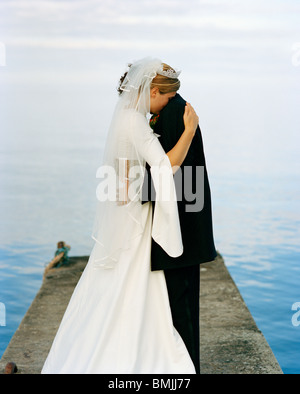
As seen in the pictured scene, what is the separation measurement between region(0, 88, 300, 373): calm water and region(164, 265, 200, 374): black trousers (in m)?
1.93

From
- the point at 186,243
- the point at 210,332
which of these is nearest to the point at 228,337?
the point at 210,332

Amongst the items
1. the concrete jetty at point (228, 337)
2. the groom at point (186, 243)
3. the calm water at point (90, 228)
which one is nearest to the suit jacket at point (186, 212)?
the groom at point (186, 243)

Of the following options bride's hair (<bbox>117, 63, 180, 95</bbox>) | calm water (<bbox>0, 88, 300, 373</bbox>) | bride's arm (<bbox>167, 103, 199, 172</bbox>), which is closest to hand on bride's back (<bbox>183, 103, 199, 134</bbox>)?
bride's arm (<bbox>167, 103, 199, 172</bbox>)

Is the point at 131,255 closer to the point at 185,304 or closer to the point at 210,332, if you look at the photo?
the point at 185,304

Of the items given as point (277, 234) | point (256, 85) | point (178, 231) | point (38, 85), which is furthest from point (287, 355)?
point (256, 85)

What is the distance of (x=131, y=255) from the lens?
9.66ft

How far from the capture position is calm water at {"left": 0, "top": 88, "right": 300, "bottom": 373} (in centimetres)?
617

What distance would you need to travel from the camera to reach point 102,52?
83.9 ft

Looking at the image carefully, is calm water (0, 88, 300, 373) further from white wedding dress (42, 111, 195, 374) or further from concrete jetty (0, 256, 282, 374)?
white wedding dress (42, 111, 195, 374)

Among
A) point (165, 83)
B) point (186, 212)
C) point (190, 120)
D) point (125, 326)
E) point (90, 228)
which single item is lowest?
point (90, 228)

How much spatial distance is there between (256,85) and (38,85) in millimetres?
11800

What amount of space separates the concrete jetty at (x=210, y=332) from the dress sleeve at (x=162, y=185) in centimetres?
100

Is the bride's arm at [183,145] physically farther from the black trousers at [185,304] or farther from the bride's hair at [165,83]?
the black trousers at [185,304]

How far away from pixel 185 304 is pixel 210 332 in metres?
1.17
